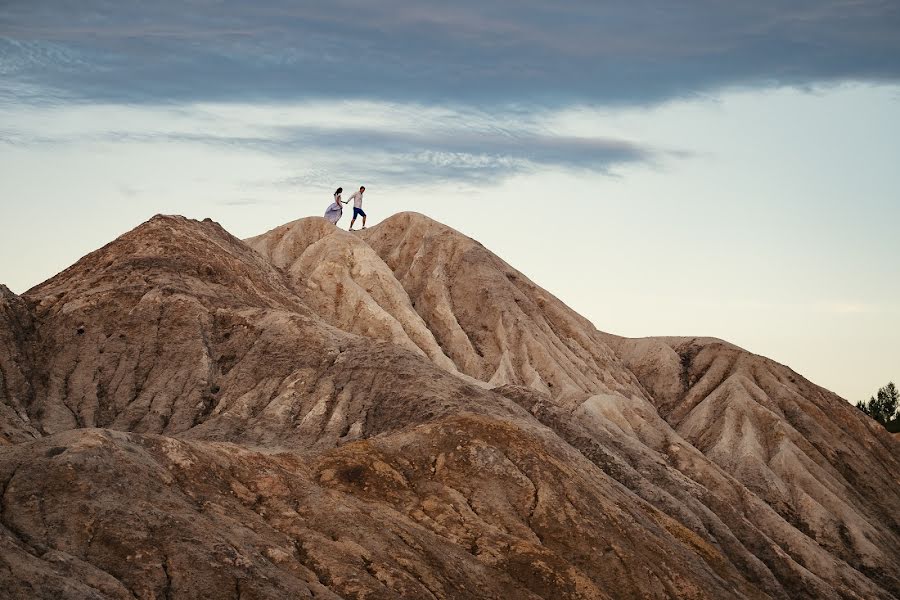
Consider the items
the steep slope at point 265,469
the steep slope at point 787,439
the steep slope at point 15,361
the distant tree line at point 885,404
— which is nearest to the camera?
the steep slope at point 265,469

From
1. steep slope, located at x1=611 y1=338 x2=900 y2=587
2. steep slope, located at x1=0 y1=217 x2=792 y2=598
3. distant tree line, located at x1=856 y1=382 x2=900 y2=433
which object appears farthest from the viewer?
distant tree line, located at x1=856 y1=382 x2=900 y2=433

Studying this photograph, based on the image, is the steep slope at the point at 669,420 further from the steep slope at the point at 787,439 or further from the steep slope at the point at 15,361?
the steep slope at the point at 15,361

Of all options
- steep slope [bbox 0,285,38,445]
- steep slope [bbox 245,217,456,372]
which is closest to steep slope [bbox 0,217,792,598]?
steep slope [bbox 0,285,38,445]

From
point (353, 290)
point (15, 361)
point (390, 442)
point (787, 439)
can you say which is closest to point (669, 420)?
point (787, 439)

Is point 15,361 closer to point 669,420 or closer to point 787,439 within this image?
point 669,420

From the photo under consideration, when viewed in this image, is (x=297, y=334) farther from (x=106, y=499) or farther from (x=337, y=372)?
(x=106, y=499)

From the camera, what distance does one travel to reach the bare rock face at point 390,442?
36406 millimetres

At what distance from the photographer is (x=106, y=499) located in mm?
35656

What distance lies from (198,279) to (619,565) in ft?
80.3

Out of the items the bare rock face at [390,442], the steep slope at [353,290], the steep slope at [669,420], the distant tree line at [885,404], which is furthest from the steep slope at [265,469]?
the distant tree line at [885,404]

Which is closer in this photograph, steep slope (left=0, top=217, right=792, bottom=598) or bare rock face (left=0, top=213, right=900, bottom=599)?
steep slope (left=0, top=217, right=792, bottom=598)

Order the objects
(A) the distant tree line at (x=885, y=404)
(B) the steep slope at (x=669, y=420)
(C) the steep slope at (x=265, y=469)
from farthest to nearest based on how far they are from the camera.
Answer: (A) the distant tree line at (x=885, y=404) < (B) the steep slope at (x=669, y=420) < (C) the steep slope at (x=265, y=469)

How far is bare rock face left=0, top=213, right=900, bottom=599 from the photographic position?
3641cm

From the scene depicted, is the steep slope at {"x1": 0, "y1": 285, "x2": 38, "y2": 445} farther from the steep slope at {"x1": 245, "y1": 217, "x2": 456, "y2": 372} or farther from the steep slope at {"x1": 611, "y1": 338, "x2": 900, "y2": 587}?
the steep slope at {"x1": 611, "y1": 338, "x2": 900, "y2": 587}
